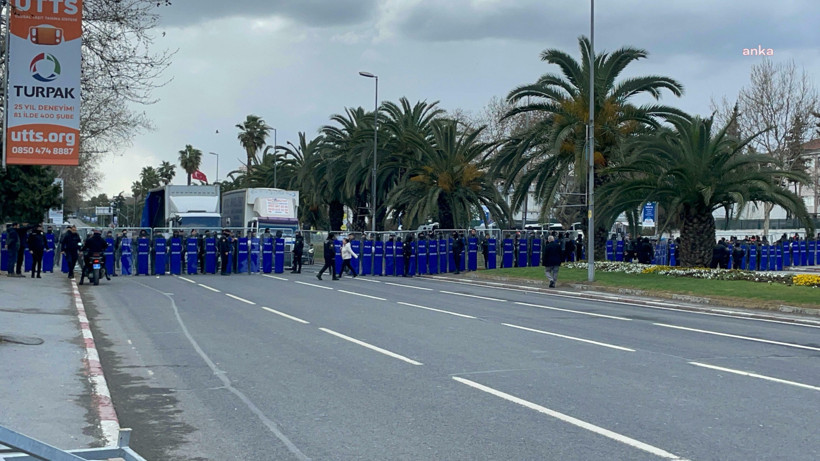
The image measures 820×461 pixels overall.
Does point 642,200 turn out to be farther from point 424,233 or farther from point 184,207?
point 184,207

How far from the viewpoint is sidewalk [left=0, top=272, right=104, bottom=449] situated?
7289mm

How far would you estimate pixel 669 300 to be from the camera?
927 inches

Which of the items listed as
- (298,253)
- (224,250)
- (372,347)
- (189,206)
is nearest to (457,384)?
(372,347)

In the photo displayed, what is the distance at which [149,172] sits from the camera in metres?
146

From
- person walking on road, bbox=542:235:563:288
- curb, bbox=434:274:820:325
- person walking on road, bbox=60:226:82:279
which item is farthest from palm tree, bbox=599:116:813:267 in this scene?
person walking on road, bbox=60:226:82:279

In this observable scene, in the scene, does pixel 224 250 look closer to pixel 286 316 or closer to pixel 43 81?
pixel 286 316

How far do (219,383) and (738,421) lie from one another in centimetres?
A: 551

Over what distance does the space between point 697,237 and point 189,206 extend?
2329cm

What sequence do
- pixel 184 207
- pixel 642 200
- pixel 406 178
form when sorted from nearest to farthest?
pixel 642 200
pixel 184 207
pixel 406 178

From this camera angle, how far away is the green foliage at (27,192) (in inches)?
1105

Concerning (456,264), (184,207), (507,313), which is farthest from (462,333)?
(184,207)

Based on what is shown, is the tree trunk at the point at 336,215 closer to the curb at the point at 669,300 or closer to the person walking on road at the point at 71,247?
the curb at the point at 669,300

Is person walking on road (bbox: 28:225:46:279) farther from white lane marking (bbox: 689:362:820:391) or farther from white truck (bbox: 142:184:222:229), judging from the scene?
white lane marking (bbox: 689:362:820:391)

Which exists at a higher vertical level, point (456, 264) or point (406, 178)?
→ point (406, 178)
